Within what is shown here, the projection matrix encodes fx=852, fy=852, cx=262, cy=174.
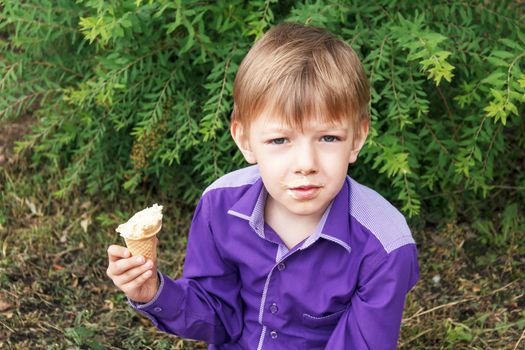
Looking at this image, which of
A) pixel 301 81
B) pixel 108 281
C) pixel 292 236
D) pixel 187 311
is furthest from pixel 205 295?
pixel 108 281

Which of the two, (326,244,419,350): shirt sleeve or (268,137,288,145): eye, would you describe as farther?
(326,244,419,350): shirt sleeve

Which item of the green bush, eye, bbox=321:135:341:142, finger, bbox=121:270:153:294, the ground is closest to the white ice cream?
finger, bbox=121:270:153:294

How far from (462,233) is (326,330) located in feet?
5.15

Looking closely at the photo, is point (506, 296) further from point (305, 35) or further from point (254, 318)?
point (305, 35)

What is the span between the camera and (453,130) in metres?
3.67

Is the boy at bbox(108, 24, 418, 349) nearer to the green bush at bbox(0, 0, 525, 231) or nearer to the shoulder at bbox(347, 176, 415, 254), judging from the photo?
the shoulder at bbox(347, 176, 415, 254)

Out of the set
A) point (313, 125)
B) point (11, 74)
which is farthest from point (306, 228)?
point (11, 74)

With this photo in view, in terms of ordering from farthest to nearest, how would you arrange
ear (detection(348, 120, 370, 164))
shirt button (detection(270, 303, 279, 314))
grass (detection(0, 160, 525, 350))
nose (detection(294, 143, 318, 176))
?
1. grass (detection(0, 160, 525, 350))
2. shirt button (detection(270, 303, 279, 314))
3. ear (detection(348, 120, 370, 164))
4. nose (detection(294, 143, 318, 176))

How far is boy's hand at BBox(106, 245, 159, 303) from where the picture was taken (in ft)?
7.29

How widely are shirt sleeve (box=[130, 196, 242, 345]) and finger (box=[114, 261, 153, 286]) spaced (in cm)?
24

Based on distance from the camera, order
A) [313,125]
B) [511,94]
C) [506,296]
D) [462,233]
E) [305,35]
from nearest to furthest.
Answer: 1. [313,125]
2. [305,35]
3. [511,94]
4. [506,296]
5. [462,233]

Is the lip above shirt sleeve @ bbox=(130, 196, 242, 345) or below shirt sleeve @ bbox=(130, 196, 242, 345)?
above

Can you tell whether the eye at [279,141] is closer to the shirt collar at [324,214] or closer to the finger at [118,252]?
the shirt collar at [324,214]

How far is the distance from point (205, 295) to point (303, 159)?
655 millimetres
